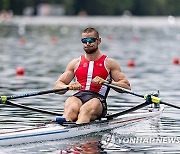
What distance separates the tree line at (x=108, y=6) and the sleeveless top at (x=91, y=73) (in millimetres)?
94909

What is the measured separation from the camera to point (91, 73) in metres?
14.1

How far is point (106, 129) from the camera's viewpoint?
14.3 metres

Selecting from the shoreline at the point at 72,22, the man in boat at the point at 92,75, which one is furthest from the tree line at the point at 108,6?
the man in boat at the point at 92,75

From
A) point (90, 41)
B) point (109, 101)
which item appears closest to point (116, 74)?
point (90, 41)

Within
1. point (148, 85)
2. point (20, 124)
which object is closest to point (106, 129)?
point (20, 124)

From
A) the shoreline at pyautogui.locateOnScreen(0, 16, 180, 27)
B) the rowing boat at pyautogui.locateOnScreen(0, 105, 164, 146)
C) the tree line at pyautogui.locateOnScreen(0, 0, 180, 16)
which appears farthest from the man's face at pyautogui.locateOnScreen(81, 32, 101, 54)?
the tree line at pyautogui.locateOnScreen(0, 0, 180, 16)

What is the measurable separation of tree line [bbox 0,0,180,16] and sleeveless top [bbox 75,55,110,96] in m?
94.9

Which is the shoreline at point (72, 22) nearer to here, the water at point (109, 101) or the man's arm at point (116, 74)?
the water at point (109, 101)

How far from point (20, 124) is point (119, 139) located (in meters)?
2.38

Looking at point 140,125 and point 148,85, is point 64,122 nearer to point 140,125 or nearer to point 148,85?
point 140,125

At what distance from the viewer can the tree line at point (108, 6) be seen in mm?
120312

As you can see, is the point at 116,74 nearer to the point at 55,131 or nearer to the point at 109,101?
the point at 55,131

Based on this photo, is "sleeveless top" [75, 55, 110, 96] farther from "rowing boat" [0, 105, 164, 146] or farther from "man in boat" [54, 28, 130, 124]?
"rowing boat" [0, 105, 164, 146]

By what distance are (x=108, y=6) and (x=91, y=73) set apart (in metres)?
137
